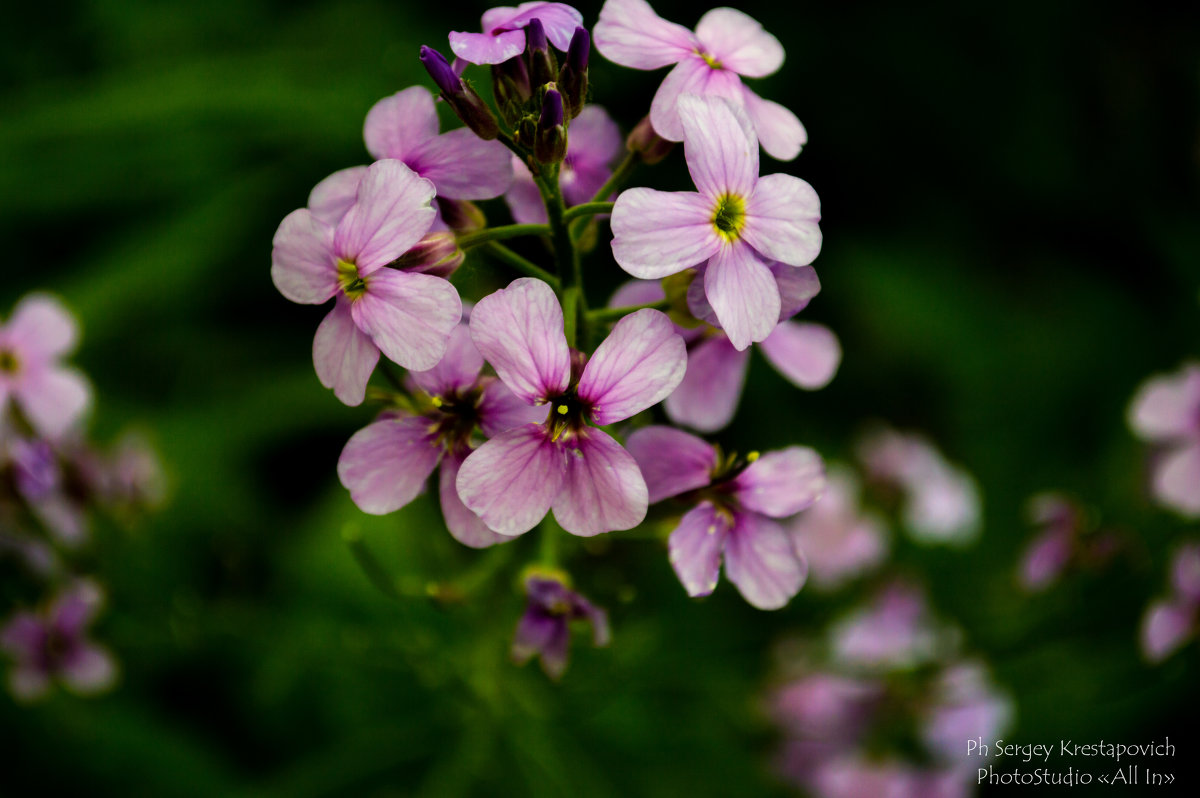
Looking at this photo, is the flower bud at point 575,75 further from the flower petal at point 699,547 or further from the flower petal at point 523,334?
the flower petal at point 699,547

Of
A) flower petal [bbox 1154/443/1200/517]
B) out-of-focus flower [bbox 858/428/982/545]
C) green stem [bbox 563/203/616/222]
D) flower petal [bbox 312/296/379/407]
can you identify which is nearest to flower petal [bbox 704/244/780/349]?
green stem [bbox 563/203/616/222]

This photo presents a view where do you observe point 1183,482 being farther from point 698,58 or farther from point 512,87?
point 512,87

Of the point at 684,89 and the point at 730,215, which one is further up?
the point at 684,89

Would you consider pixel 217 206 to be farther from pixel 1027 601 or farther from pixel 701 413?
pixel 1027 601

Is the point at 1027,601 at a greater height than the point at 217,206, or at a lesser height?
lesser

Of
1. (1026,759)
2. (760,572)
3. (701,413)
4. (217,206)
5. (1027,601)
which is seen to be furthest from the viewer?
(217,206)

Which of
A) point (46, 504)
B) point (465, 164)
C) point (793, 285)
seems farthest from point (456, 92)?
point (46, 504)

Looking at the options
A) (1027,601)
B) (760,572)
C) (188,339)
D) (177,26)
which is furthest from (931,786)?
(177,26)

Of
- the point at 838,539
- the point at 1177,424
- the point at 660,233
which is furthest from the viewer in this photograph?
the point at 838,539
